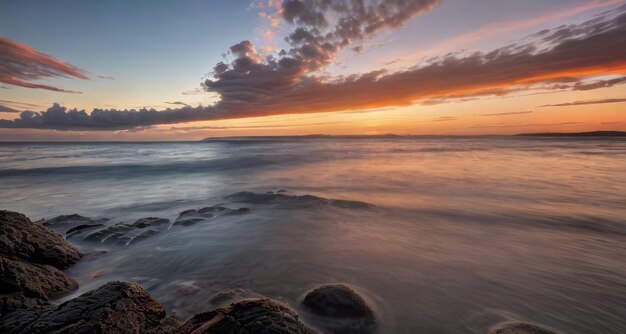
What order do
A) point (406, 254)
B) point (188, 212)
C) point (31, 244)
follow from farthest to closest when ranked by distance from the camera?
point (188, 212), point (406, 254), point (31, 244)

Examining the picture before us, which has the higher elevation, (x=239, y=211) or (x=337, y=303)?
(x=337, y=303)

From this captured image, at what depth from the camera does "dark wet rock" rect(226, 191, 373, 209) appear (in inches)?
449

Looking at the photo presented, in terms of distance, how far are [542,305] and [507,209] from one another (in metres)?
6.89

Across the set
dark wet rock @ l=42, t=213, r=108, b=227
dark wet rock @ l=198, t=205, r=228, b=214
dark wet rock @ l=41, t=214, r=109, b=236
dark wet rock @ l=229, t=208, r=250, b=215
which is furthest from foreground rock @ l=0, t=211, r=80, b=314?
dark wet rock @ l=229, t=208, r=250, b=215

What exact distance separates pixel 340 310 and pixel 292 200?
838 centimetres

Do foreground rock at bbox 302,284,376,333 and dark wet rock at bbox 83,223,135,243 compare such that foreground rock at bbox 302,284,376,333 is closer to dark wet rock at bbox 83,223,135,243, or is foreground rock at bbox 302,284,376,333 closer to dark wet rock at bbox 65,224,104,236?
dark wet rock at bbox 83,223,135,243

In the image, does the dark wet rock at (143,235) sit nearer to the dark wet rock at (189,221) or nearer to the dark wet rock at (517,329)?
the dark wet rock at (189,221)

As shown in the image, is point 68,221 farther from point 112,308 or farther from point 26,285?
point 112,308

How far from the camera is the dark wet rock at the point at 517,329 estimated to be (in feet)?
11.7

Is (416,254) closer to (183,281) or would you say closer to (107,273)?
(183,281)

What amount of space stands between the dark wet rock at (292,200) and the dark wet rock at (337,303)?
676 centimetres

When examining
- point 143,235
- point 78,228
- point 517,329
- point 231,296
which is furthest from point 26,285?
point 517,329

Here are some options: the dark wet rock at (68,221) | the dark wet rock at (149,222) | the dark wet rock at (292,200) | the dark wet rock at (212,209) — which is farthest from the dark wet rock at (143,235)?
the dark wet rock at (292,200)

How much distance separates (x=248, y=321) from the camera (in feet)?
9.81
